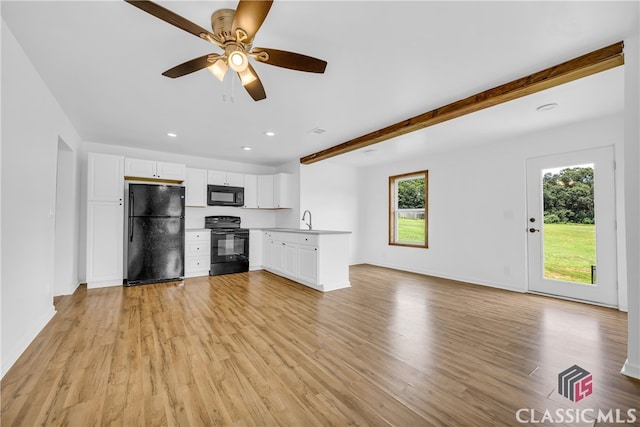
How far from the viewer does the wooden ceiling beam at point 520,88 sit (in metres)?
2.20

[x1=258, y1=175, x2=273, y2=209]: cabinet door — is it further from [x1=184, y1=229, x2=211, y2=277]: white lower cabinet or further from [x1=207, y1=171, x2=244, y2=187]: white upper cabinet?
[x1=184, y1=229, x2=211, y2=277]: white lower cabinet

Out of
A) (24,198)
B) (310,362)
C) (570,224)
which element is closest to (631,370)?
(310,362)

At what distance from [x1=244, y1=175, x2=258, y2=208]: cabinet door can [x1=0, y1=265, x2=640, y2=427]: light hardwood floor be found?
2.86 metres

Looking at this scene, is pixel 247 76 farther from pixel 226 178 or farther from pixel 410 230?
pixel 410 230

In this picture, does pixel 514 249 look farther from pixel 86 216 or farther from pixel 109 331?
pixel 86 216

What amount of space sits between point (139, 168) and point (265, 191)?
8.10 feet

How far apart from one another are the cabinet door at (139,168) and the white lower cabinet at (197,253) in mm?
1221

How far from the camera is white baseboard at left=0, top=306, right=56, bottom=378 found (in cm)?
196

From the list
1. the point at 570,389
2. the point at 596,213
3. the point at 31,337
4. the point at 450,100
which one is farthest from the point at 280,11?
the point at 596,213

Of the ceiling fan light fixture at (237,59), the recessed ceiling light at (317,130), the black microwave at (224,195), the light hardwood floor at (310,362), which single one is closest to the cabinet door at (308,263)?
the light hardwood floor at (310,362)

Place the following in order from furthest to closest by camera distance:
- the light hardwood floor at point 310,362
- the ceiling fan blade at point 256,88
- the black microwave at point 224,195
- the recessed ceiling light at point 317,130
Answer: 1. the black microwave at point 224,195
2. the recessed ceiling light at point 317,130
3. the ceiling fan blade at point 256,88
4. the light hardwood floor at point 310,362

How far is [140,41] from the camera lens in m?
2.07

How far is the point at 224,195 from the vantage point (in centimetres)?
578

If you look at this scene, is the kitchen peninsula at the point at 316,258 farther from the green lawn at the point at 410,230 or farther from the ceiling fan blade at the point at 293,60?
the ceiling fan blade at the point at 293,60
